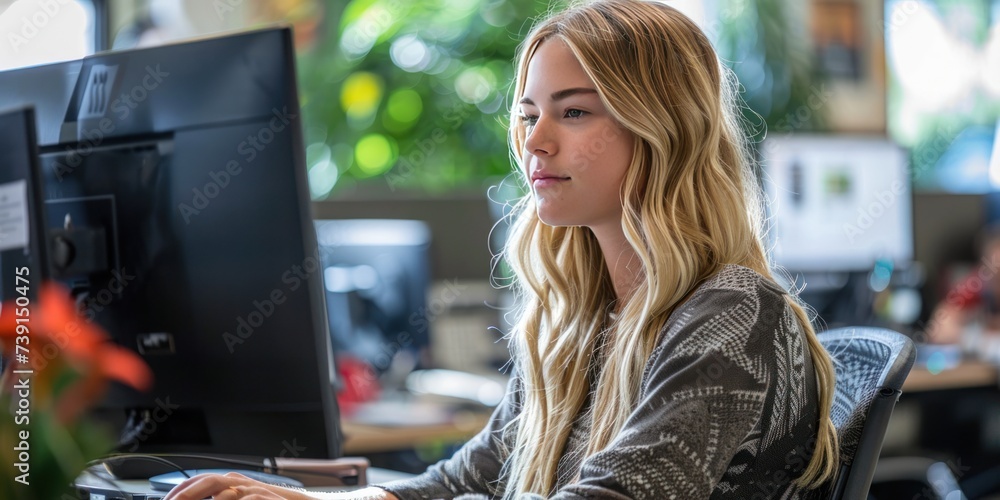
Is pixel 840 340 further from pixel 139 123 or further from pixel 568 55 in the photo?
pixel 139 123

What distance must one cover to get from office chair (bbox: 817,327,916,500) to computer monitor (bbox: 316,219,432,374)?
5.71 ft

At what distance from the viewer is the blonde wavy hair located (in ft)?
3.81

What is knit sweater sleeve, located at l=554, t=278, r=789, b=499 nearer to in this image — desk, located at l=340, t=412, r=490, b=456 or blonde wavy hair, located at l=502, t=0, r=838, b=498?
blonde wavy hair, located at l=502, t=0, r=838, b=498

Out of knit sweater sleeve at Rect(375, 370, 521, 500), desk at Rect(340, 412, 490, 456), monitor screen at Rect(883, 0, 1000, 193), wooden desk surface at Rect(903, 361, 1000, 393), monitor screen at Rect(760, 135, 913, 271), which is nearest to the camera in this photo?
Result: knit sweater sleeve at Rect(375, 370, 521, 500)

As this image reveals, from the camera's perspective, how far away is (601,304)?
1401 mm

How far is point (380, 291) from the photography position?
285cm

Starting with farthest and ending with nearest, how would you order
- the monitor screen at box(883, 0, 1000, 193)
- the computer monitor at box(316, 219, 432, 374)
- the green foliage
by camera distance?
the monitor screen at box(883, 0, 1000, 193), the green foliage, the computer monitor at box(316, 219, 432, 374)

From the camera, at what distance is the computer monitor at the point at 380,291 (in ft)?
9.29

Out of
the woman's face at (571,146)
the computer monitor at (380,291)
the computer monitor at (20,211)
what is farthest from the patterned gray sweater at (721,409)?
the computer monitor at (380,291)

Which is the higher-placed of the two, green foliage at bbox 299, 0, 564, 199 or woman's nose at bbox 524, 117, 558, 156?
green foliage at bbox 299, 0, 564, 199

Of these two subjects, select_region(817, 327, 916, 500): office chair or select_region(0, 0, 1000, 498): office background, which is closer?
select_region(817, 327, 916, 500): office chair

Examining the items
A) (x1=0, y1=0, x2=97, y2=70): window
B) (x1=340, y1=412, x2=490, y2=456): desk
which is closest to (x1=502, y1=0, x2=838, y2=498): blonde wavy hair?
(x1=340, y1=412, x2=490, y2=456): desk

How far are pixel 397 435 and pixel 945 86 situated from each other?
3.55 meters

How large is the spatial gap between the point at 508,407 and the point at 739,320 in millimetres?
484
